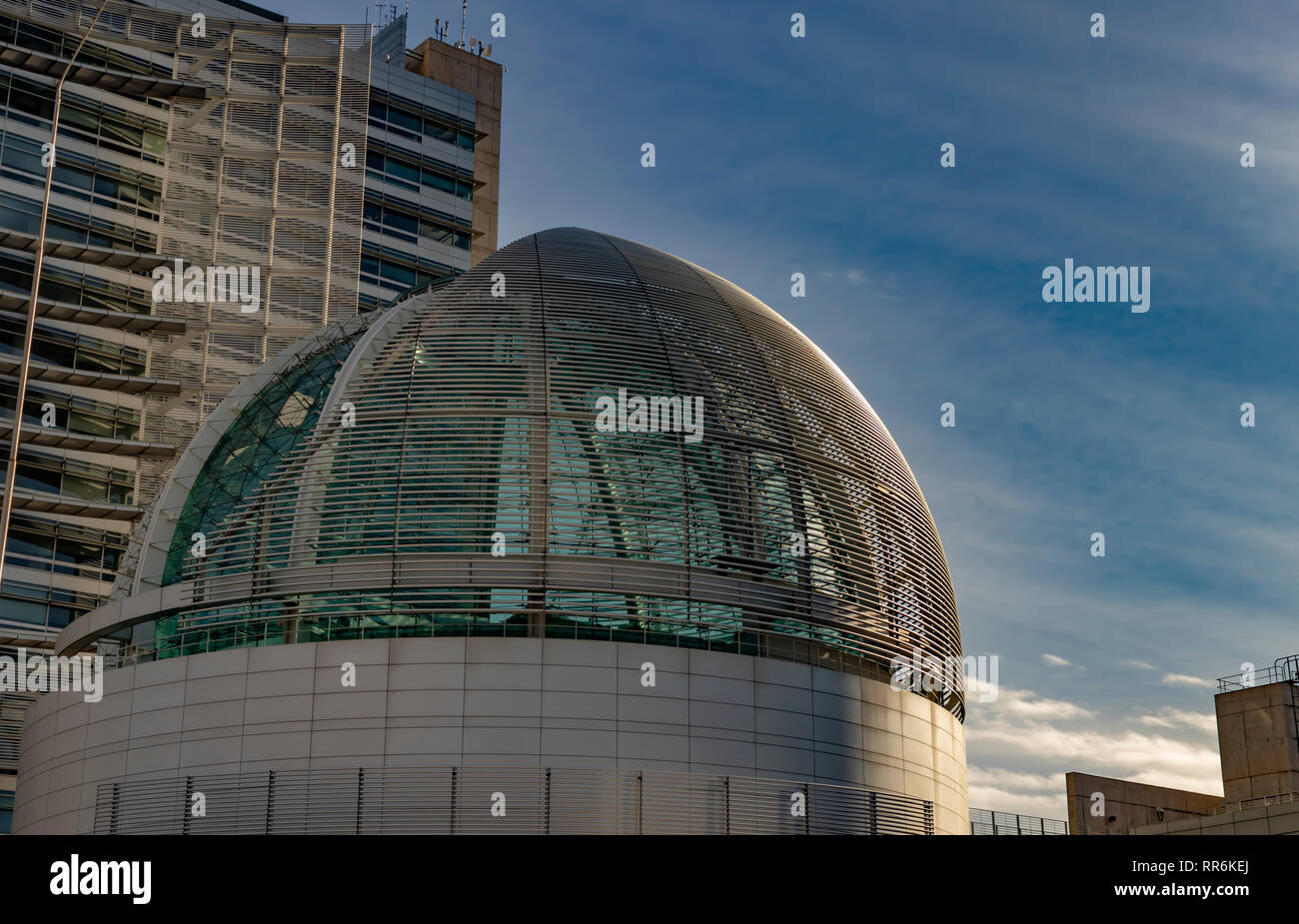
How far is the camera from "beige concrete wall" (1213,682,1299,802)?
48162 mm

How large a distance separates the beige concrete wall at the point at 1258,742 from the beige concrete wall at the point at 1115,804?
95.0 inches

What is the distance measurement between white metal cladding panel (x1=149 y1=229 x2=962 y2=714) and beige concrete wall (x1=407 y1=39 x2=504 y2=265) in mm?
57553

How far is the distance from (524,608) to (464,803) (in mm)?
3915

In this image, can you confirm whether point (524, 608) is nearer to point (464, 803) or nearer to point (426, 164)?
point (464, 803)

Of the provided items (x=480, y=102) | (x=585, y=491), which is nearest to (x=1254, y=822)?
(x=585, y=491)

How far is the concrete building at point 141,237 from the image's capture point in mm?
60438

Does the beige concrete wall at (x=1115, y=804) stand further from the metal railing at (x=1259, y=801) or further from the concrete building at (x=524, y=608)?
the concrete building at (x=524, y=608)

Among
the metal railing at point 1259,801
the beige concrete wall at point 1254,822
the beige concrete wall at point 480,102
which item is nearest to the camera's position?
the beige concrete wall at point 1254,822

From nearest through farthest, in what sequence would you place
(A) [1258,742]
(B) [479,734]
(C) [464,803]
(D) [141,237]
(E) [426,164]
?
(C) [464,803], (B) [479,734], (A) [1258,742], (D) [141,237], (E) [426,164]

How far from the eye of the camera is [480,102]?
92875 millimetres

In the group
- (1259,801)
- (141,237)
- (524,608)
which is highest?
(141,237)

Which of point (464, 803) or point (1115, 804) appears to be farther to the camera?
point (1115, 804)

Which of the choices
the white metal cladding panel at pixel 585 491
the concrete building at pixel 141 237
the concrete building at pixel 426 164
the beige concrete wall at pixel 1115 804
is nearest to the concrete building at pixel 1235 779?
the beige concrete wall at pixel 1115 804
